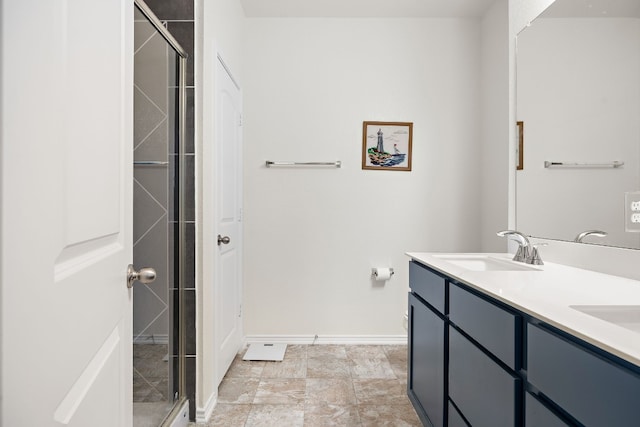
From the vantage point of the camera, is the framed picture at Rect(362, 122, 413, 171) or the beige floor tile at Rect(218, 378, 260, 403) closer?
the beige floor tile at Rect(218, 378, 260, 403)

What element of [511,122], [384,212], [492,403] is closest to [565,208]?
[511,122]

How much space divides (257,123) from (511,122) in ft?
6.14

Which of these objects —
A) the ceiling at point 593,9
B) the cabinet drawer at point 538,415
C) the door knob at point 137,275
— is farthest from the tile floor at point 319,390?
the ceiling at point 593,9

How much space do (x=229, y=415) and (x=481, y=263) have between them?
157 centimetres

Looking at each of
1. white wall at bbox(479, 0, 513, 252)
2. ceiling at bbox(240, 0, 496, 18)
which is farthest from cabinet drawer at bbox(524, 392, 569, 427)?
ceiling at bbox(240, 0, 496, 18)

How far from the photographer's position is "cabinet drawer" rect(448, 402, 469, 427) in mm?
1402

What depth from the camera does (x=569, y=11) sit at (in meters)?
1.69

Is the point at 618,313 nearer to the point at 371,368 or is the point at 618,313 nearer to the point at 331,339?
the point at 371,368

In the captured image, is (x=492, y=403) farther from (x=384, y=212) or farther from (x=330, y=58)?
(x=330, y=58)

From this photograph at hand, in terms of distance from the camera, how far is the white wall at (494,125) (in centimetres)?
269

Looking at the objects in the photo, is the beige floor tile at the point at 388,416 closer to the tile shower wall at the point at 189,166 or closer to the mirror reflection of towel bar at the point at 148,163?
the tile shower wall at the point at 189,166

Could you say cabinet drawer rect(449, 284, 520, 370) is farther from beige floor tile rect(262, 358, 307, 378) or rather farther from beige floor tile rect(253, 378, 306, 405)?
beige floor tile rect(262, 358, 307, 378)

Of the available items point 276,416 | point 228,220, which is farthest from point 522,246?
point 228,220

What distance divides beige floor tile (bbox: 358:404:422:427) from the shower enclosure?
0.97 metres
